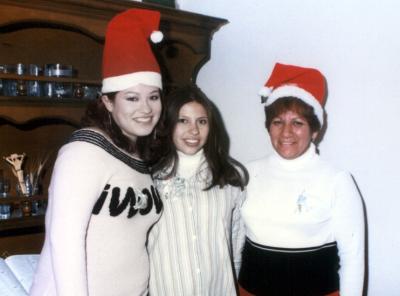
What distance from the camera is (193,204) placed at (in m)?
1.47

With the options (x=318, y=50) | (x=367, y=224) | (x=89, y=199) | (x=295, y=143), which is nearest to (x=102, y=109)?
(x=89, y=199)

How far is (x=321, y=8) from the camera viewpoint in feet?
5.49

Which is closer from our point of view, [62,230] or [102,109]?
[62,230]

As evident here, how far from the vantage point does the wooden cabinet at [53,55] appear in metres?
1.53

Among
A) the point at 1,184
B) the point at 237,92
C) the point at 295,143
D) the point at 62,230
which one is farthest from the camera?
the point at 237,92

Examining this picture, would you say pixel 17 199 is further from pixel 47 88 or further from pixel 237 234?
pixel 237 234

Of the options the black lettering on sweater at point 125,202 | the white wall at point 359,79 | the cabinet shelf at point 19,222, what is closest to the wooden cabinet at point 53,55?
the cabinet shelf at point 19,222

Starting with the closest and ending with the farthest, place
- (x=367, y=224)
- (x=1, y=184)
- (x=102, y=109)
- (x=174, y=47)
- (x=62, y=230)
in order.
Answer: (x=62, y=230)
(x=102, y=109)
(x=367, y=224)
(x=1, y=184)
(x=174, y=47)

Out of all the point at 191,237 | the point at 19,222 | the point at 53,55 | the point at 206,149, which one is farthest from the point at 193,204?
the point at 53,55

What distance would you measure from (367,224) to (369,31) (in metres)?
0.70

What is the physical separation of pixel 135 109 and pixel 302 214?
2.16 ft

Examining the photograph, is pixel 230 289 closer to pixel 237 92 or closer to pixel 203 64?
pixel 237 92

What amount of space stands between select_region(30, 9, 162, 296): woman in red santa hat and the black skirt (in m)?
0.42

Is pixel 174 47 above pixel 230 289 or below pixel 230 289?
above
